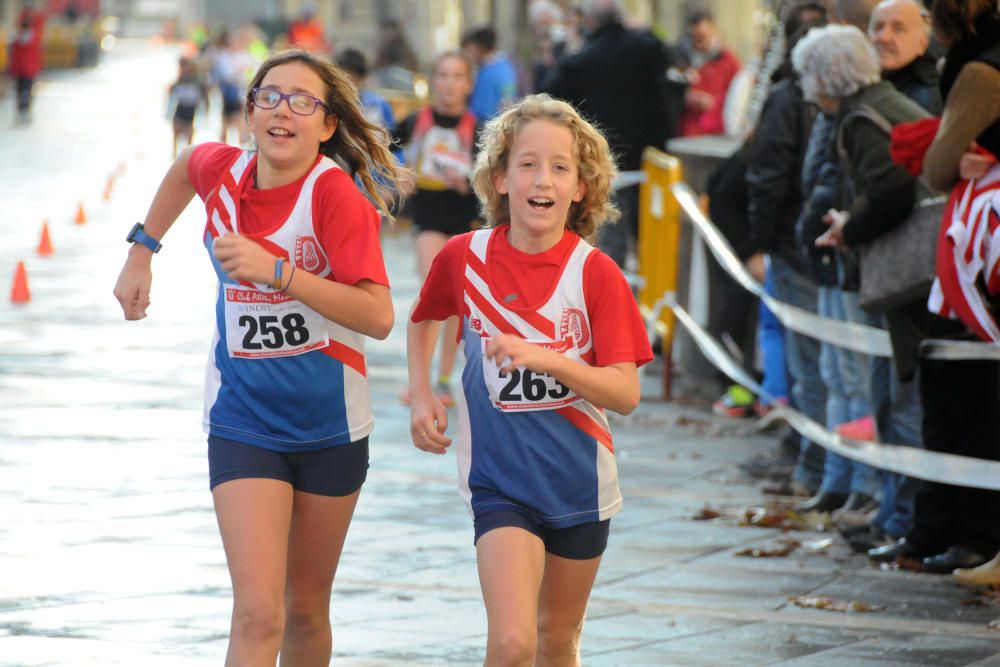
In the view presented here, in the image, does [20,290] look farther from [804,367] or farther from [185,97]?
[185,97]

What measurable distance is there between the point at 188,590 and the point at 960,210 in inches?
120

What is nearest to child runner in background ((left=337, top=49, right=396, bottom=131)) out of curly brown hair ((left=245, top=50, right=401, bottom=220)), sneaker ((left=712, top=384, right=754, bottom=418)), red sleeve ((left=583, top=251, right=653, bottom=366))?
sneaker ((left=712, top=384, right=754, bottom=418))

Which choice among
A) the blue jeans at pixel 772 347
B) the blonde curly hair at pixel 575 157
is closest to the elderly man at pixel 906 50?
the blue jeans at pixel 772 347

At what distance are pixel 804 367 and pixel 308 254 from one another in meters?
4.63

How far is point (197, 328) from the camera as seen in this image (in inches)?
539

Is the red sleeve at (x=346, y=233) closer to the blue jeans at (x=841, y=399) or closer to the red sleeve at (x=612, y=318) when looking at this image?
the red sleeve at (x=612, y=318)

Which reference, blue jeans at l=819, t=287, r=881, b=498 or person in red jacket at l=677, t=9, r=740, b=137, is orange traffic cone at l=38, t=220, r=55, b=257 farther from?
blue jeans at l=819, t=287, r=881, b=498

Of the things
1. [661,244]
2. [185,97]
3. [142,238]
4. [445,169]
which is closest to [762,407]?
[661,244]

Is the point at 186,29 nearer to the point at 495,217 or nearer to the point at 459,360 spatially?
the point at 459,360

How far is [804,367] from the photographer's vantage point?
8930mm

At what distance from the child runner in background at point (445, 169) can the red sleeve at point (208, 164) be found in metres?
5.59

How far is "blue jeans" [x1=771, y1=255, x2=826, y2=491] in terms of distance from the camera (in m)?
8.68

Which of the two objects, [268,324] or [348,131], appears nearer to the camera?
[268,324]

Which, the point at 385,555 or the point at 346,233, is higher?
the point at 346,233
